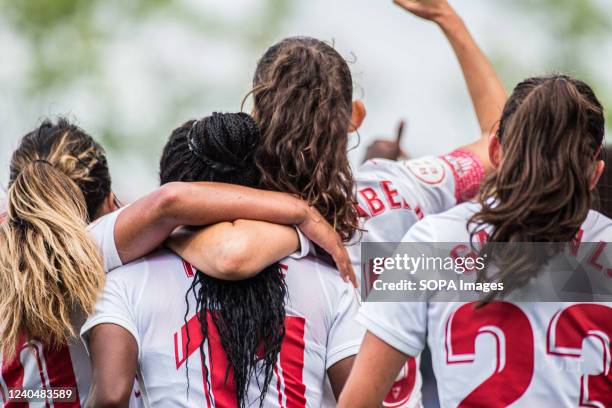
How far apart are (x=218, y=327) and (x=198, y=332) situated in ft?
0.16

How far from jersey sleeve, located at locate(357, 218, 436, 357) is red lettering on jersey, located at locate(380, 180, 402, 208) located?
79 centimetres

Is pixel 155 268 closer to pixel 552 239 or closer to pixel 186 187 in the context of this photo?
pixel 186 187

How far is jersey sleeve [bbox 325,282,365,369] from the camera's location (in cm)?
258

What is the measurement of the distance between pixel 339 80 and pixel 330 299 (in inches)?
24.3

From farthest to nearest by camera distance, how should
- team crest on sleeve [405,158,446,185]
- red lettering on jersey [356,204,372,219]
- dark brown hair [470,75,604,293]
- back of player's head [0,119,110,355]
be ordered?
team crest on sleeve [405,158,446,185], red lettering on jersey [356,204,372,219], back of player's head [0,119,110,355], dark brown hair [470,75,604,293]

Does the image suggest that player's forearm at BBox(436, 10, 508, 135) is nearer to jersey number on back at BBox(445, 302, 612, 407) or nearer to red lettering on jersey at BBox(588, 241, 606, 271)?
red lettering on jersey at BBox(588, 241, 606, 271)

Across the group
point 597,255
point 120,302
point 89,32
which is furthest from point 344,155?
point 89,32

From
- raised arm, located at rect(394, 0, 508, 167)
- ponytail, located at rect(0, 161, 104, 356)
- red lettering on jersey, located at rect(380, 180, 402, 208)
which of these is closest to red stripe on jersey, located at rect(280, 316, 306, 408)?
ponytail, located at rect(0, 161, 104, 356)

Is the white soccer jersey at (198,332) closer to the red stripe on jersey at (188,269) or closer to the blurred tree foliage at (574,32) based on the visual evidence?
the red stripe on jersey at (188,269)

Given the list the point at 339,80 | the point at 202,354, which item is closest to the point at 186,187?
the point at 202,354

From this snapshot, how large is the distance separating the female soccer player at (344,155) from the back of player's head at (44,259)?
9.8 inches

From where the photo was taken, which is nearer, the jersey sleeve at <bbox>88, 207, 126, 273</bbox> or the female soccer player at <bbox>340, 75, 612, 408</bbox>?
the female soccer player at <bbox>340, 75, 612, 408</bbox>

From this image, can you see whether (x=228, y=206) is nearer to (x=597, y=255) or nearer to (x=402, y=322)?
(x=402, y=322)

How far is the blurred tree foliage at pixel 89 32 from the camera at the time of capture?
16078mm
